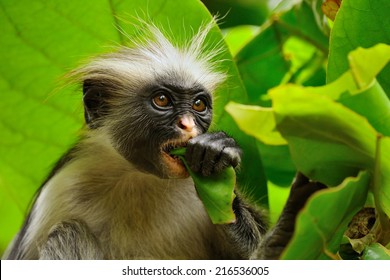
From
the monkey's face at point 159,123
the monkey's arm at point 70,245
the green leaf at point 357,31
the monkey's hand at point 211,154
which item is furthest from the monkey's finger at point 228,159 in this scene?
the monkey's arm at point 70,245

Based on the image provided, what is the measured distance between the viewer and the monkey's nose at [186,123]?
1.62 meters

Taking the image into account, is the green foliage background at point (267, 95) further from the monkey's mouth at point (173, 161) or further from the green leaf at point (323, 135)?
the monkey's mouth at point (173, 161)

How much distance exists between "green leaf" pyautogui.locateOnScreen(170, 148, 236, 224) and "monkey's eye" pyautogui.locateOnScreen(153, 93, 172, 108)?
0.45 m

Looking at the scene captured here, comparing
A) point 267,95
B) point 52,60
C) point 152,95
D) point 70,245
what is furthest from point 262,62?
point 70,245

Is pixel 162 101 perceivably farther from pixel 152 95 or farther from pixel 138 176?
pixel 138 176

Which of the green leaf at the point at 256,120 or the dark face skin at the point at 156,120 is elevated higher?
the green leaf at the point at 256,120

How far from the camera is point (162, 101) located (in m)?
1.82

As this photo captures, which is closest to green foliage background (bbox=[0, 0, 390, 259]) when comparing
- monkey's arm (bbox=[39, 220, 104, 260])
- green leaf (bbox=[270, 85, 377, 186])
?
green leaf (bbox=[270, 85, 377, 186])

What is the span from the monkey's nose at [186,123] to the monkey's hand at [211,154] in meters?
0.10

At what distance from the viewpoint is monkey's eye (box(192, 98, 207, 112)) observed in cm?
180

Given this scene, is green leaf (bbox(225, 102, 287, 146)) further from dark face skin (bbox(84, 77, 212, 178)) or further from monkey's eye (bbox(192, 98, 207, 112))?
monkey's eye (bbox(192, 98, 207, 112))
